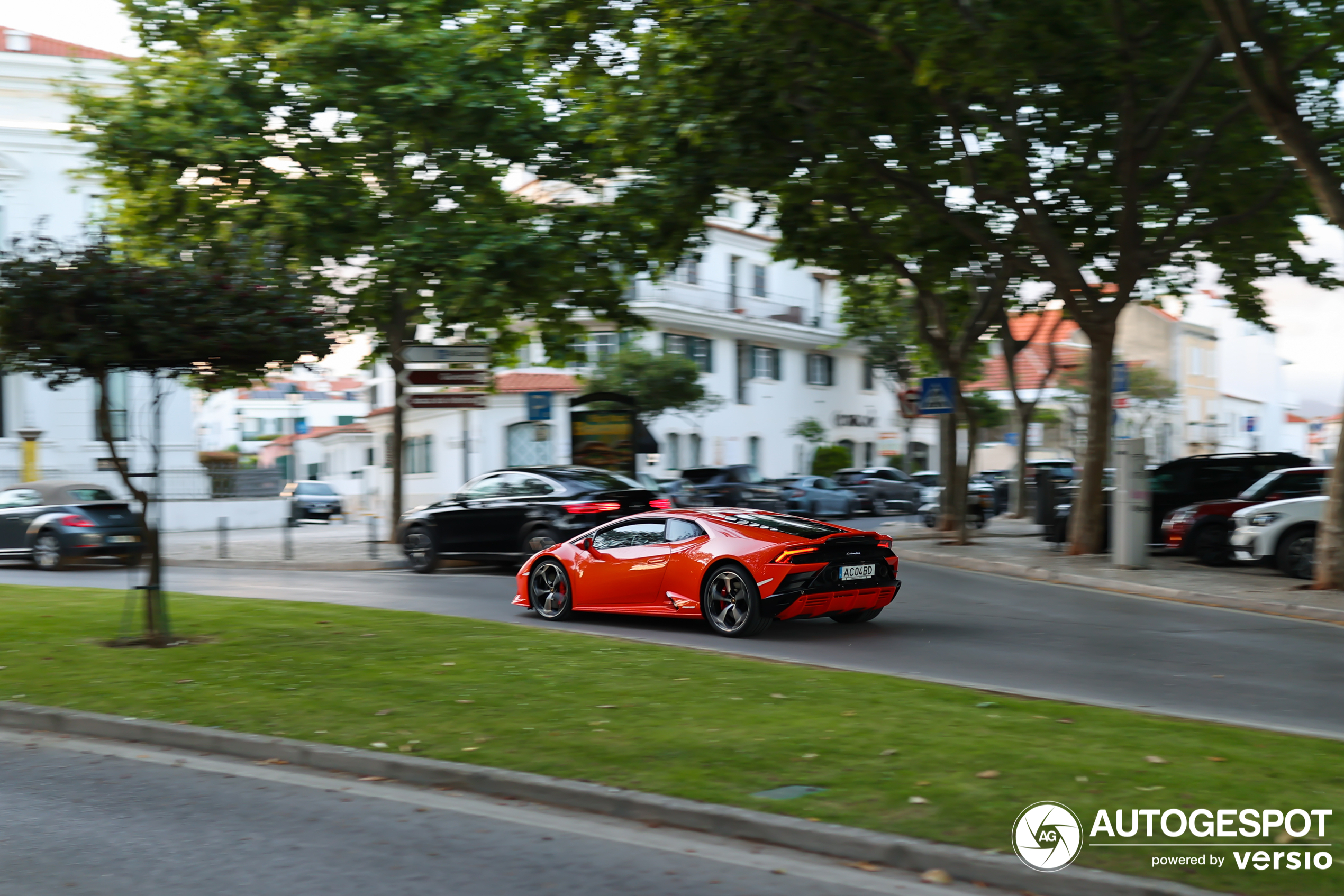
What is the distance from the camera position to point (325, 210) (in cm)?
2191

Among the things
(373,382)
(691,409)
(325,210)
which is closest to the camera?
(325,210)

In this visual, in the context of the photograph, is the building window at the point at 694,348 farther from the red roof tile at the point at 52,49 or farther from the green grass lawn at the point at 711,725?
the green grass lawn at the point at 711,725

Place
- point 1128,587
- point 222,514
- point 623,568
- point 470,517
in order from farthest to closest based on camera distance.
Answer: point 222,514 → point 470,517 → point 1128,587 → point 623,568

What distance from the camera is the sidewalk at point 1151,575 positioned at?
1427 cm

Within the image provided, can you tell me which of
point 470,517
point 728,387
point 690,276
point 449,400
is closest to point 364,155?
point 449,400

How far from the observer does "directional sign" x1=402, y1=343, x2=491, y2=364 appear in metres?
21.8

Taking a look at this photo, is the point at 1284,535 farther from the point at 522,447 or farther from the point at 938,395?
the point at 522,447

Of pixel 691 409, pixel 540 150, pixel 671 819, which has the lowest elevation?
pixel 671 819

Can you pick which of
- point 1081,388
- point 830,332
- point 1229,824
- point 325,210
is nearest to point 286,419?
point 830,332

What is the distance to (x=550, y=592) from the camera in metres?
14.0

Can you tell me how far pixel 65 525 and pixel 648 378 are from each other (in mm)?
25400

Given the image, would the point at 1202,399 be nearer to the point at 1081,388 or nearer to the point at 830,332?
the point at 1081,388

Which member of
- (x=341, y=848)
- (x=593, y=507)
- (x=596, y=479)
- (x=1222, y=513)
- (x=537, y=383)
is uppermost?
(x=537, y=383)

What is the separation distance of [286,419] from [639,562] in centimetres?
12405
